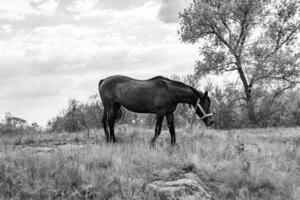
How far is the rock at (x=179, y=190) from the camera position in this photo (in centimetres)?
562

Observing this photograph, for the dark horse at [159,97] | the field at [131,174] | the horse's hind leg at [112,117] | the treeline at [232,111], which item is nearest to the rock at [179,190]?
the field at [131,174]

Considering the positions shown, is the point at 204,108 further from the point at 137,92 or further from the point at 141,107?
the point at 137,92

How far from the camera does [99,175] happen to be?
6305 millimetres

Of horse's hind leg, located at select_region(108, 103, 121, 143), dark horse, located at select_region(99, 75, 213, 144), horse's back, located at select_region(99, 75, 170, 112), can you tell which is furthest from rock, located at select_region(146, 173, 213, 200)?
horse's hind leg, located at select_region(108, 103, 121, 143)

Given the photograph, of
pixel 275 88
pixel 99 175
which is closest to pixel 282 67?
pixel 275 88

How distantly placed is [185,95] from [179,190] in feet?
15.9

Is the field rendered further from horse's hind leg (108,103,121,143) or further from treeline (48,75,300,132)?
treeline (48,75,300,132)

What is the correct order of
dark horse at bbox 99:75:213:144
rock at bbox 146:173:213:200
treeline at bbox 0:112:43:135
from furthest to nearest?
treeline at bbox 0:112:43:135 < dark horse at bbox 99:75:213:144 < rock at bbox 146:173:213:200

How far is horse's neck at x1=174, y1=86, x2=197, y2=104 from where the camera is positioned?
33.3 ft

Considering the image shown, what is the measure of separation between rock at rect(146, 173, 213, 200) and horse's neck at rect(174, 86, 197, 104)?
434cm

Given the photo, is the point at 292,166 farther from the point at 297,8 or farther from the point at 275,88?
the point at 297,8

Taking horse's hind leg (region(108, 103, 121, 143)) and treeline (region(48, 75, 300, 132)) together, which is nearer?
horse's hind leg (region(108, 103, 121, 143))

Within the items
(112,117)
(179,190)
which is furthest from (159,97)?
(179,190)

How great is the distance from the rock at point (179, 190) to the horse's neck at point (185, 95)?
171 inches
